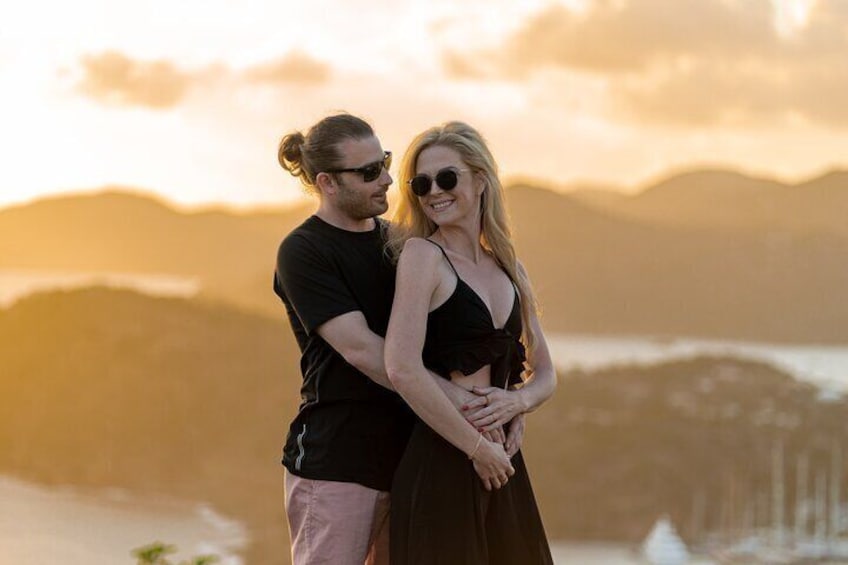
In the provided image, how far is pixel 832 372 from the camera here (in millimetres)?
94062

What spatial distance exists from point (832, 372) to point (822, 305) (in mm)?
9344

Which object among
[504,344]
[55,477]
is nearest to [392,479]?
[504,344]

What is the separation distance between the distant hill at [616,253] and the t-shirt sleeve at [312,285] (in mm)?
89421

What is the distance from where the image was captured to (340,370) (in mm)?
2828

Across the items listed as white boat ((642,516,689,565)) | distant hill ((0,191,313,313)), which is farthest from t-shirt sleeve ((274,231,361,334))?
distant hill ((0,191,313,313))

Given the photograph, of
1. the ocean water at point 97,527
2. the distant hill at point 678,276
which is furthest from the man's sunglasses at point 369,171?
the distant hill at point 678,276

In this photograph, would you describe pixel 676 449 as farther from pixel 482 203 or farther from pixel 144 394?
pixel 482 203

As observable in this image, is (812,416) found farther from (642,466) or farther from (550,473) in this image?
(550,473)

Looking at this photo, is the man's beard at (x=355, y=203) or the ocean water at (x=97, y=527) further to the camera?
the ocean water at (x=97, y=527)

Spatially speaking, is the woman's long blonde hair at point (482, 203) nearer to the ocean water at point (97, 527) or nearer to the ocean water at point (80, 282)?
the ocean water at point (97, 527)

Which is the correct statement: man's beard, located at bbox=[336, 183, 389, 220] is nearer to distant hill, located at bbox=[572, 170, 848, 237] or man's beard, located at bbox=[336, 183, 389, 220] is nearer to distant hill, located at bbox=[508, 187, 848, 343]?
distant hill, located at bbox=[508, 187, 848, 343]

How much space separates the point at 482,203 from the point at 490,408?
1.58ft

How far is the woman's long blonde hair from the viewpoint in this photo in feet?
9.15

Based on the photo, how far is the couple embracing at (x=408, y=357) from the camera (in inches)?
107
